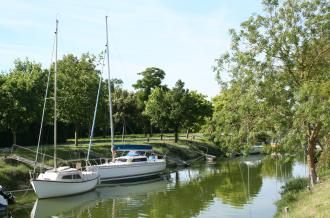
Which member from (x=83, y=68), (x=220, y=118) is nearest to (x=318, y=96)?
(x=220, y=118)

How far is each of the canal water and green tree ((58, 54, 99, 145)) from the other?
1255 centimetres

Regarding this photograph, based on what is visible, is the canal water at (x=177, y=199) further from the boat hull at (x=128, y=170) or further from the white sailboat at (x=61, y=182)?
the boat hull at (x=128, y=170)

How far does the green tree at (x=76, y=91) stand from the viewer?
50.6 meters

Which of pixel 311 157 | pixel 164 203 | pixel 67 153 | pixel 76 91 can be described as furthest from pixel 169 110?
pixel 311 157

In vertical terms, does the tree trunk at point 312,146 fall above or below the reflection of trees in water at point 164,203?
above

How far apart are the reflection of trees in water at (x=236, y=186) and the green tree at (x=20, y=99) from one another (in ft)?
64.2

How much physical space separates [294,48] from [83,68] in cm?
3381

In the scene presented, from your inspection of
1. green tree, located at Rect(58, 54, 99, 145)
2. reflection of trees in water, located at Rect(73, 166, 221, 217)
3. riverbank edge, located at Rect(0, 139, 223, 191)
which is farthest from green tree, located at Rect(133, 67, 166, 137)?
reflection of trees in water, located at Rect(73, 166, 221, 217)

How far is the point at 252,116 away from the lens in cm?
2588

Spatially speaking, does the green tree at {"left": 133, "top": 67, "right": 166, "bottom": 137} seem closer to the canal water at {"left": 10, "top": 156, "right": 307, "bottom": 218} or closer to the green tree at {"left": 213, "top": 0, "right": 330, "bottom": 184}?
the canal water at {"left": 10, "top": 156, "right": 307, "bottom": 218}

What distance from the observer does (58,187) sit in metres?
33.6

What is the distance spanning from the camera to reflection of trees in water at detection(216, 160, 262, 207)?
104 feet

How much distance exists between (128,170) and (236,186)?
10.9 meters

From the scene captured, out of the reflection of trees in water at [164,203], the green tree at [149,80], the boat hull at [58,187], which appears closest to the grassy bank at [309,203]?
the reflection of trees in water at [164,203]
